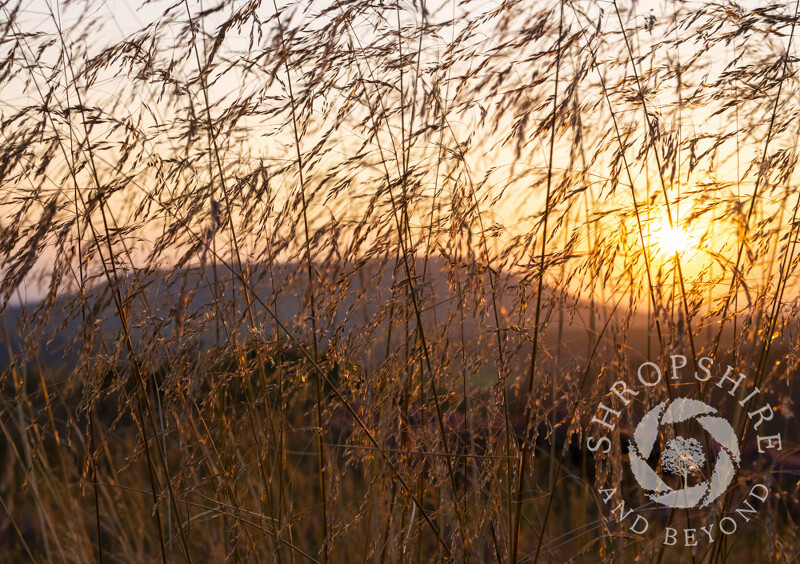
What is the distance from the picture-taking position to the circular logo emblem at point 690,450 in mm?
1662

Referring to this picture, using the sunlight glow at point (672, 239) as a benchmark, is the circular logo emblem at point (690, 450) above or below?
below

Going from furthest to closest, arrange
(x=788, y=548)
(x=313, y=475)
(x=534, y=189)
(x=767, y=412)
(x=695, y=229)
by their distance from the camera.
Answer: (x=313, y=475)
(x=767, y=412)
(x=534, y=189)
(x=695, y=229)
(x=788, y=548)

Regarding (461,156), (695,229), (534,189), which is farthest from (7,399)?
(695,229)

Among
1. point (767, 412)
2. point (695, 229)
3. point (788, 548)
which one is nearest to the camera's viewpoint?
point (788, 548)

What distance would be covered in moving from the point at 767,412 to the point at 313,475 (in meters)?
2.29

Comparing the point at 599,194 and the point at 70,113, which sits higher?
the point at 70,113

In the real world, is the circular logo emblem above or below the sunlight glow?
below

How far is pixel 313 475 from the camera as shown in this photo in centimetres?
374

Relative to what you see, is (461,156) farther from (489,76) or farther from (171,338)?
(171,338)

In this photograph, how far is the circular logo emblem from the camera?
65.4 inches

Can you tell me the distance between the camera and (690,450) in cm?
172

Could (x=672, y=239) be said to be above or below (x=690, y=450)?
above

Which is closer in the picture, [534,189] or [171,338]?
[171,338]

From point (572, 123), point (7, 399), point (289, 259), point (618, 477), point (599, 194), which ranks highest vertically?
point (572, 123)
